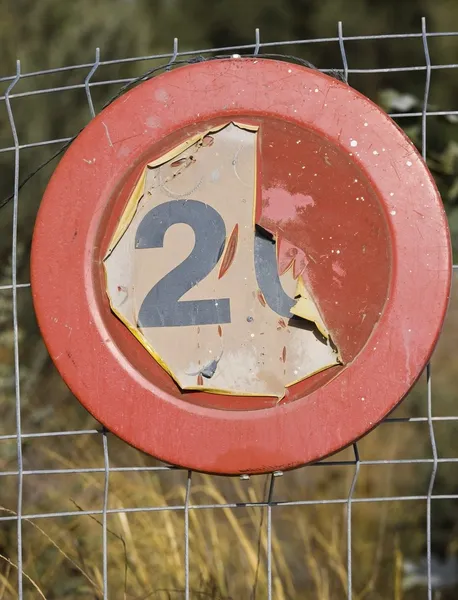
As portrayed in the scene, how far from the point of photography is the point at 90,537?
11.0 feet

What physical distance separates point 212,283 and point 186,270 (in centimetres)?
7

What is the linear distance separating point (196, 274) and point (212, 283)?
0.04 m

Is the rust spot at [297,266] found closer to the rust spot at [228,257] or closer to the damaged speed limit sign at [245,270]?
the damaged speed limit sign at [245,270]

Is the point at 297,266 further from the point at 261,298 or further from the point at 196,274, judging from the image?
the point at 196,274

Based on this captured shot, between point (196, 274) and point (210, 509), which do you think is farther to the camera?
point (210, 509)

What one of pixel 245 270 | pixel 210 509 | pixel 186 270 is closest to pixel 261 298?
pixel 245 270

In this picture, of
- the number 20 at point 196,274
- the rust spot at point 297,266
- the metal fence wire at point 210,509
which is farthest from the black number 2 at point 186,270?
the metal fence wire at point 210,509

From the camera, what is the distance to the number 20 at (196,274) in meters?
1.96

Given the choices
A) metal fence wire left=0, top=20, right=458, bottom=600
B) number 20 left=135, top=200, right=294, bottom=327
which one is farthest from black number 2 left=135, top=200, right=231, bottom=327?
metal fence wire left=0, top=20, right=458, bottom=600

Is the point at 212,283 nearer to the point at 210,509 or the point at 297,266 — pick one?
the point at 297,266

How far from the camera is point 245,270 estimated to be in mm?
1966

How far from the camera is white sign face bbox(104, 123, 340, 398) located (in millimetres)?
1955

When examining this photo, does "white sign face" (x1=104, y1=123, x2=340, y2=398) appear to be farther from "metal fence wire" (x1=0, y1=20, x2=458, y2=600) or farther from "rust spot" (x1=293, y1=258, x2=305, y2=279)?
"metal fence wire" (x1=0, y1=20, x2=458, y2=600)

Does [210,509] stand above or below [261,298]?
below
